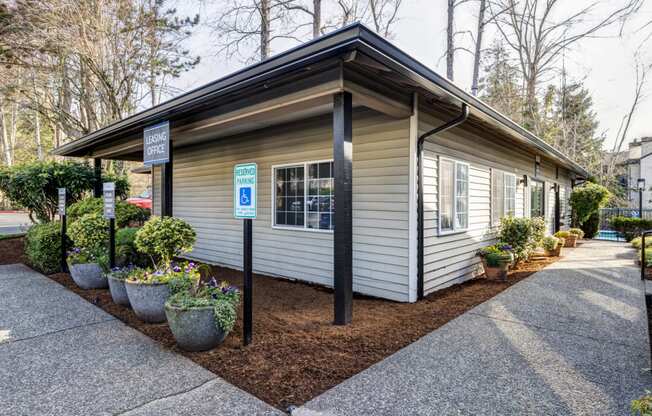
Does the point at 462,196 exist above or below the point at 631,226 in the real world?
above

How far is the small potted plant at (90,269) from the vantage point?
537cm

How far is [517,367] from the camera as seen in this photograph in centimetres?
294

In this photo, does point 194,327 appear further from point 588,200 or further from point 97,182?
point 588,200

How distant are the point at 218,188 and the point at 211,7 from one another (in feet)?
26.9

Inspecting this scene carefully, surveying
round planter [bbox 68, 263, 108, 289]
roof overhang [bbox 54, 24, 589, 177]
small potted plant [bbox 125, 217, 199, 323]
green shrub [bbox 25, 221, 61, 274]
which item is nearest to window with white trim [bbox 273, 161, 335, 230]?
roof overhang [bbox 54, 24, 589, 177]

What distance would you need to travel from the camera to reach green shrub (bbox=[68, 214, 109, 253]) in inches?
222

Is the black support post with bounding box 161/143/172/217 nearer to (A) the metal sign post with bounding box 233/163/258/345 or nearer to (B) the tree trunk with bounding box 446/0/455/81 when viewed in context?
(A) the metal sign post with bounding box 233/163/258/345

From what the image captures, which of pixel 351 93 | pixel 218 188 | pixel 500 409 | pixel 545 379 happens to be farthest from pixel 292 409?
pixel 218 188

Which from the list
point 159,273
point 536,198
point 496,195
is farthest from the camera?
point 536,198

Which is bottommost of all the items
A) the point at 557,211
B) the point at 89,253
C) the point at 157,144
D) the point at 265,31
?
the point at 89,253

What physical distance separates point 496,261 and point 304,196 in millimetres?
3385

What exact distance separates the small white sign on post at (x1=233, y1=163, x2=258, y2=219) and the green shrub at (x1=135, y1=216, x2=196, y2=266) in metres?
1.62

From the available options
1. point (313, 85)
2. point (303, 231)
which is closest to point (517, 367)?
point (313, 85)

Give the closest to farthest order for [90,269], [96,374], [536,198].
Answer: [96,374] → [90,269] → [536,198]
